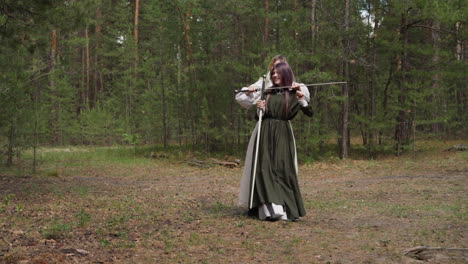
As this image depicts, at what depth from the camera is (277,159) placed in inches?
265

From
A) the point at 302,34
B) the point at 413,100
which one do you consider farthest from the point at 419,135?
the point at 302,34

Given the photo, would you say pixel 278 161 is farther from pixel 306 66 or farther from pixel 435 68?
pixel 435 68

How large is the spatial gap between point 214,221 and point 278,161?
4.07 feet

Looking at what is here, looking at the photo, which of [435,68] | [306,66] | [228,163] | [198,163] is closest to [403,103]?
[435,68]

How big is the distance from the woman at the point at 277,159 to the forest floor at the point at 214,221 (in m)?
0.27

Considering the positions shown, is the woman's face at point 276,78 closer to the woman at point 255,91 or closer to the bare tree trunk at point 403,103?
the woman at point 255,91

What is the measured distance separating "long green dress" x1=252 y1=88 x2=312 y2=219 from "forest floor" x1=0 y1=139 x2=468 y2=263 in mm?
337

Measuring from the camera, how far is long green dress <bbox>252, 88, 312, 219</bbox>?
21.6 feet

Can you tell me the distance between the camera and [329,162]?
54.2 feet

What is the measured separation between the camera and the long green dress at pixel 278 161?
21.6 feet

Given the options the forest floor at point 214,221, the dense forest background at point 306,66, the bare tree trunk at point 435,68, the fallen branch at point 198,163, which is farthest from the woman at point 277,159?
the bare tree trunk at point 435,68

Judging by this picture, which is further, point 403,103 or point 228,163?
point 403,103

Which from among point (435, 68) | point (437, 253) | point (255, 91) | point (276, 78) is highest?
point (435, 68)

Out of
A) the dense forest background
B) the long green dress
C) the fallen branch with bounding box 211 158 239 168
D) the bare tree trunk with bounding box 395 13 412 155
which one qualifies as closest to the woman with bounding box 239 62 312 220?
the long green dress
